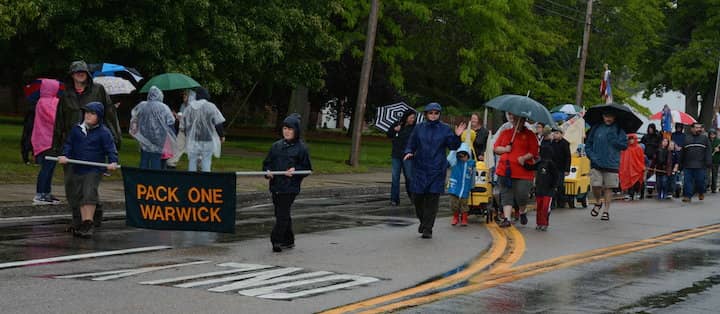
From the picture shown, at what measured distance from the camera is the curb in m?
14.9

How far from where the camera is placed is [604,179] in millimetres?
18078

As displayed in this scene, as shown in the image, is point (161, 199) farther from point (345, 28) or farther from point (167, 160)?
point (345, 28)

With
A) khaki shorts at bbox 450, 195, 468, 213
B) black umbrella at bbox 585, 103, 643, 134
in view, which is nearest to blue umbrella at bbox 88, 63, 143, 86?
khaki shorts at bbox 450, 195, 468, 213

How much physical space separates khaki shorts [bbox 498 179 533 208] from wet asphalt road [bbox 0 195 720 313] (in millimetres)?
1401

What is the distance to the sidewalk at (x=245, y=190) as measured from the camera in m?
15.2

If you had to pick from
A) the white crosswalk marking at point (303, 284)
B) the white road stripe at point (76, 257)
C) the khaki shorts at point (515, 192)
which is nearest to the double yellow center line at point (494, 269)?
the khaki shorts at point (515, 192)

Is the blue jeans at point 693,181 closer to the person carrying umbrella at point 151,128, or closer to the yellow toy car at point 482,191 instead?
the yellow toy car at point 482,191

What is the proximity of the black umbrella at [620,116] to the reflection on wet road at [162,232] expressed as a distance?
333cm

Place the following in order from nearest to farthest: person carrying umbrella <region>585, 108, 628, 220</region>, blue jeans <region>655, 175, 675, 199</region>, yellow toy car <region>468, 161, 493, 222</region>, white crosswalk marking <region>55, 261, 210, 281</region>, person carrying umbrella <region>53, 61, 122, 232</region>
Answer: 1. white crosswalk marking <region>55, 261, 210, 281</region>
2. person carrying umbrella <region>53, 61, 122, 232</region>
3. yellow toy car <region>468, 161, 493, 222</region>
4. person carrying umbrella <region>585, 108, 628, 220</region>
5. blue jeans <region>655, 175, 675, 199</region>

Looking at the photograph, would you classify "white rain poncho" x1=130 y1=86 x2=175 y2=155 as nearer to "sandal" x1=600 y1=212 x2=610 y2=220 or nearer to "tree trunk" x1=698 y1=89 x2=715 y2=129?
"sandal" x1=600 y1=212 x2=610 y2=220

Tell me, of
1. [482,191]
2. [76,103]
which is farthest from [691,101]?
[76,103]

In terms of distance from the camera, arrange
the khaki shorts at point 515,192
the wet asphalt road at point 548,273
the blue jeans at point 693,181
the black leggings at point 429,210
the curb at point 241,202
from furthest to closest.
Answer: the blue jeans at point 693,181, the khaki shorts at point 515,192, the curb at point 241,202, the black leggings at point 429,210, the wet asphalt road at point 548,273

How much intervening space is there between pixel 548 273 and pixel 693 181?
14768 millimetres

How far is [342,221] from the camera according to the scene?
15.6 m
